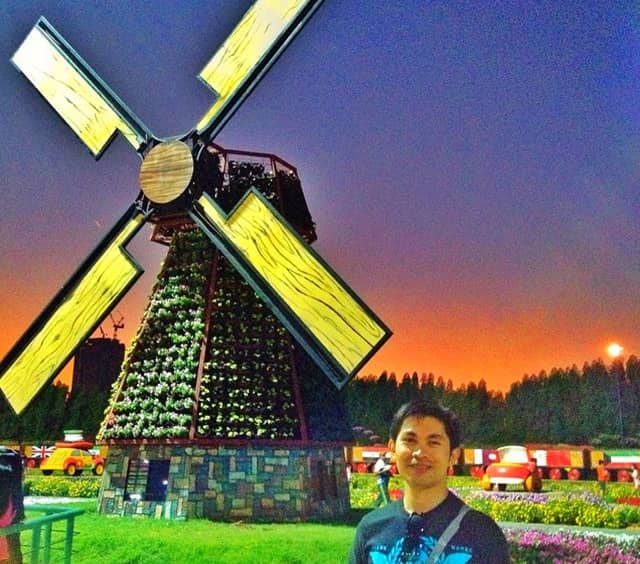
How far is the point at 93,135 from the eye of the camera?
6320 millimetres

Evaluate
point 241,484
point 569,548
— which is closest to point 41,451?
point 241,484

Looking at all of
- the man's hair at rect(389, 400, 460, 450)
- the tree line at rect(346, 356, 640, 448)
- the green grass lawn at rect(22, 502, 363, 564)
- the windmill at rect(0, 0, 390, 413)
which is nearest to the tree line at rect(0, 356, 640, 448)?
the tree line at rect(346, 356, 640, 448)

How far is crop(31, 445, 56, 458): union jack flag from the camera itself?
612 centimetres

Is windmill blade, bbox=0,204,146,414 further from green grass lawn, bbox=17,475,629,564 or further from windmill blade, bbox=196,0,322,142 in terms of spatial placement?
green grass lawn, bbox=17,475,629,564

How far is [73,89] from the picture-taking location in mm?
6531

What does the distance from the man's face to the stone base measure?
2.56 metres

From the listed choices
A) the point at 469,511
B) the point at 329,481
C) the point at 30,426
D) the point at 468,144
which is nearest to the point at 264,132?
the point at 468,144

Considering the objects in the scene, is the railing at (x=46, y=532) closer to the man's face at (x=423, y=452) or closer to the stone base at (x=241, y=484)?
the stone base at (x=241, y=484)

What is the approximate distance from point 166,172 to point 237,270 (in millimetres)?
996

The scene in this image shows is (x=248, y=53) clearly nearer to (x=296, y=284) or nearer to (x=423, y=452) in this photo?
(x=296, y=284)

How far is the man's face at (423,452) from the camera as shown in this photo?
2.44 metres

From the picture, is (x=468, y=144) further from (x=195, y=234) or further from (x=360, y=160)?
(x=195, y=234)

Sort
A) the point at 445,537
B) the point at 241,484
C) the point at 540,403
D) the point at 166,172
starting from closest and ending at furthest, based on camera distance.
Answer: the point at 445,537, the point at 540,403, the point at 241,484, the point at 166,172

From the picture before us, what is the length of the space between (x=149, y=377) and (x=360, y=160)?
7.18ft
